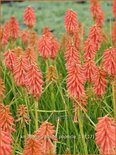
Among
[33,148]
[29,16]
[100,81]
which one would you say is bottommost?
[33,148]

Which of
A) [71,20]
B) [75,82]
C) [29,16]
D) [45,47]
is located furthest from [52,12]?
[75,82]

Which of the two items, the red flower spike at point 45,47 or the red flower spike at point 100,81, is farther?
the red flower spike at point 45,47

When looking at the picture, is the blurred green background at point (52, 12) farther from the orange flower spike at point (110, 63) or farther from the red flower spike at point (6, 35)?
the orange flower spike at point (110, 63)

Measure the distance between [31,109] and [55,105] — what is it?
519 millimetres

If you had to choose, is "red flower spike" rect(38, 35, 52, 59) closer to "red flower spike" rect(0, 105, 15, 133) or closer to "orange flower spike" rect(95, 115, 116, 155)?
"red flower spike" rect(0, 105, 15, 133)

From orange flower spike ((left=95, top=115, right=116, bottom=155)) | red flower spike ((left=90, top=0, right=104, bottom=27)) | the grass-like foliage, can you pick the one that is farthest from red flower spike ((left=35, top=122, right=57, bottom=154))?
red flower spike ((left=90, top=0, right=104, bottom=27))

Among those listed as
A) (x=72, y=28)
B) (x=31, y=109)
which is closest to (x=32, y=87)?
(x=31, y=109)

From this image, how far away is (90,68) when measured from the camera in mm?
3494

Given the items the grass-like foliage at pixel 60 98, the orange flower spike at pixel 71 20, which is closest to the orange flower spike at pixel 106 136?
the grass-like foliage at pixel 60 98

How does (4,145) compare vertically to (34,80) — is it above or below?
below

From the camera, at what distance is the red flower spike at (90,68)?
3.49m

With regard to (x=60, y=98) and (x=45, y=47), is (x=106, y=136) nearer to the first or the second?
(x=45, y=47)

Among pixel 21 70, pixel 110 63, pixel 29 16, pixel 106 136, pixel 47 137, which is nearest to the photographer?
pixel 106 136

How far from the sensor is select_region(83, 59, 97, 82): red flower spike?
349 cm
